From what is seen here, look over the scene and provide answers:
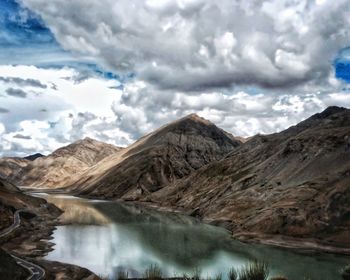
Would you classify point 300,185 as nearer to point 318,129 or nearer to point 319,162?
point 319,162

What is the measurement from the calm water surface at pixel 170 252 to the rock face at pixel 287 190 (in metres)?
7.91

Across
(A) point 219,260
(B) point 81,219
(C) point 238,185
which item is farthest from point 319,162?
(B) point 81,219

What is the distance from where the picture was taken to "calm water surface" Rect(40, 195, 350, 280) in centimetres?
5641

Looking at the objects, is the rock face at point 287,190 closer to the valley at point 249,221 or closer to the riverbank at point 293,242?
the valley at point 249,221

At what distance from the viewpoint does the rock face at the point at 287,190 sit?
8138 centimetres

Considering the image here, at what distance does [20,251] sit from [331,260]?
141 ft

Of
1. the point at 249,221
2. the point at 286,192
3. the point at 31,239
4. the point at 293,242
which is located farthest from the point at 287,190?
the point at 31,239

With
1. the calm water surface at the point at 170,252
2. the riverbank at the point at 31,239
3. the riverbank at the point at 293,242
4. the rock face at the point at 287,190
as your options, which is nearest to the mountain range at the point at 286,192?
the rock face at the point at 287,190

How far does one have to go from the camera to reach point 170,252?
6956 cm

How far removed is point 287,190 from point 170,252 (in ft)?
126

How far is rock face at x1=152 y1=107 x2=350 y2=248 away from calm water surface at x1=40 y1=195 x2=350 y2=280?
7910mm

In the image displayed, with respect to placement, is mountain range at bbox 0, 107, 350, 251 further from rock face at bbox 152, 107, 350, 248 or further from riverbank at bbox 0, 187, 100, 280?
riverbank at bbox 0, 187, 100, 280

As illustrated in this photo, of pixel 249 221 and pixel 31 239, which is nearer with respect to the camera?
pixel 31 239

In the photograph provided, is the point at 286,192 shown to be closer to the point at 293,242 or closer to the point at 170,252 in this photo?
the point at 293,242
